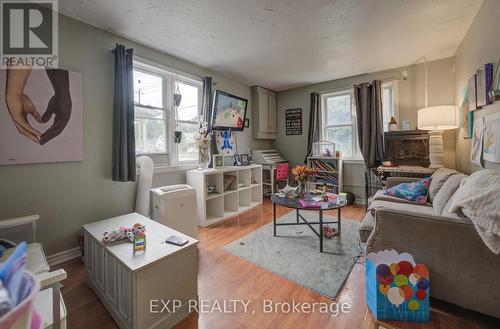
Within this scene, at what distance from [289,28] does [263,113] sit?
2.30 meters

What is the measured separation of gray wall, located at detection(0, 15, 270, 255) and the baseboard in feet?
0.13

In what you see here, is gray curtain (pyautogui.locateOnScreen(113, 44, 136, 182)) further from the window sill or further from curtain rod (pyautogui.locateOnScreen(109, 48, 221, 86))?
the window sill

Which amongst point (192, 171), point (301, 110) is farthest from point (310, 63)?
point (192, 171)

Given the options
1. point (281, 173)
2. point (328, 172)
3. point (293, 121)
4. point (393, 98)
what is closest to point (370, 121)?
point (393, 98)

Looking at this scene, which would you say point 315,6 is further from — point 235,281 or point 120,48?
point 235,281

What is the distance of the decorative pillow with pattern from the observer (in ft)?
7.57

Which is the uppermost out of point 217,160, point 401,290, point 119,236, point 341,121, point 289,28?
point 289,28

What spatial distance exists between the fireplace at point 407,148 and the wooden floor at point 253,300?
7.73ft

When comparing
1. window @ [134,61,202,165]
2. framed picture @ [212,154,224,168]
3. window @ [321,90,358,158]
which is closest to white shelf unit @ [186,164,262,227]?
framed picture @ [212,154,224,168]

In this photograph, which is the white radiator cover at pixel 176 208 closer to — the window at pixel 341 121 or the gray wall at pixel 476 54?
the gray wall at pixel 476 54

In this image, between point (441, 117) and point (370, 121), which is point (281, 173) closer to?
point (370, 121)

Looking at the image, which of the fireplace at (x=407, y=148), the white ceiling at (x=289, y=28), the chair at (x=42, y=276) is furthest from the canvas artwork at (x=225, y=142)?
the fireplace at (x=407, y=148)

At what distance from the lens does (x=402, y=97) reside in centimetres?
352

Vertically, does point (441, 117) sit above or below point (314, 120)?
below
